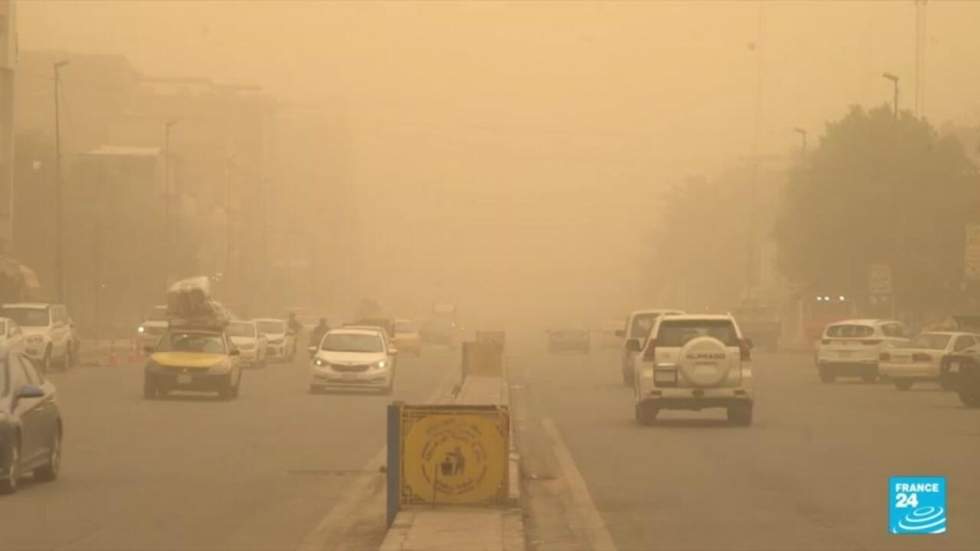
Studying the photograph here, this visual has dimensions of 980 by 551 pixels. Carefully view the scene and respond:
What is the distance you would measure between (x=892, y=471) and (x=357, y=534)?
8.37 metres

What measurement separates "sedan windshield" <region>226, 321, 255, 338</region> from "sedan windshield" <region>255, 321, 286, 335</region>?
6696mm

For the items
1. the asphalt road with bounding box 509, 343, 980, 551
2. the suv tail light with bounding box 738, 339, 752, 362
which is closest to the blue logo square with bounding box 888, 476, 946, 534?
the asphalt road with bounding box 509, 343, 980, 551

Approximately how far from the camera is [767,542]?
15141mm

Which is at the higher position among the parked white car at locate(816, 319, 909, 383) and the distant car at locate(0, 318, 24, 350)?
the distant car at locate(0, 318, 24, 350)

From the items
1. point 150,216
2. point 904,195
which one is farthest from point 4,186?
point 904,195

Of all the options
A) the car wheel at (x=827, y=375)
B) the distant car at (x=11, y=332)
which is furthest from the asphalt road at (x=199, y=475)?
the car wheel at (x=827, y=375)

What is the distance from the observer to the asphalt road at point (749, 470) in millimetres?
15805

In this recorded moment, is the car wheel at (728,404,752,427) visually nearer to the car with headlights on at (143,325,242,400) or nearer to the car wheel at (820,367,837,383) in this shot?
the car with headlights on at (143,325,242,400)

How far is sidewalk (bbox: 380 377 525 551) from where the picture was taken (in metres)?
13.6

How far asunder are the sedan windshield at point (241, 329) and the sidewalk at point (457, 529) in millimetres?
47821

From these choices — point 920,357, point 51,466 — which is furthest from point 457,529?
point 920,357

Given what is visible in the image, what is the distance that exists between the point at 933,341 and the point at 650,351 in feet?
62.1

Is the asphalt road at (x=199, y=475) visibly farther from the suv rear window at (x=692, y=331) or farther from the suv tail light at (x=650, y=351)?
the suv rear window at (x=692, y=331)

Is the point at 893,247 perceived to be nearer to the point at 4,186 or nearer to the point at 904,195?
the point at 904,195
